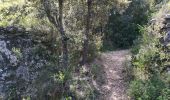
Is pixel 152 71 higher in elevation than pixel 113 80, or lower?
higher

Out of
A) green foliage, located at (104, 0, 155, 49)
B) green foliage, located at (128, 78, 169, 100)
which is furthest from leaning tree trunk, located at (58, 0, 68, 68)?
green foliage, located at (104, 0, 155, 49)

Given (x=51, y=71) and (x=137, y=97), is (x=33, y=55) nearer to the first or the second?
(x=51, y=71)

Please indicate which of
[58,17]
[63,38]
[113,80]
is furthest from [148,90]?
[58,17]

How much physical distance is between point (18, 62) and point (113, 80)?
3.87 metres

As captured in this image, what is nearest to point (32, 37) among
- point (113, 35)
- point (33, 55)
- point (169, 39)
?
point (33, 55)

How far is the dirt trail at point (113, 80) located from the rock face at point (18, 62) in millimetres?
2406

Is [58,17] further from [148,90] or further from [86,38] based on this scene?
[148,90]

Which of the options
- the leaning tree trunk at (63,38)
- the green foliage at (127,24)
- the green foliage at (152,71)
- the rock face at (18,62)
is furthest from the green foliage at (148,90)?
the green foliage at (127,24)

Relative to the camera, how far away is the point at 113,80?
12.9 meters


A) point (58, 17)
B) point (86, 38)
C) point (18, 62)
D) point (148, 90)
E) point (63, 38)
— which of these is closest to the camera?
point (148, 90)

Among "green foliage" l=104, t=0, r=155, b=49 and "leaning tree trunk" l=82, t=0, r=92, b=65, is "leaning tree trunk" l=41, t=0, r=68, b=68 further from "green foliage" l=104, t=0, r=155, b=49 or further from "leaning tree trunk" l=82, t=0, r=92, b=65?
"green foliage" l=104, t=0, r=155, b=49

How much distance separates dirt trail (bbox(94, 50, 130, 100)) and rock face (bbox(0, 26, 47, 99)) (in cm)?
241

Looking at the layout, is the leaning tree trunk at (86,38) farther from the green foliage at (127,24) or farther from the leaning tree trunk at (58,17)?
the green foliage at (127,24)

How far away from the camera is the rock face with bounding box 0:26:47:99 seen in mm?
10445
